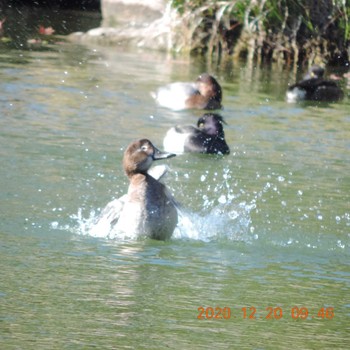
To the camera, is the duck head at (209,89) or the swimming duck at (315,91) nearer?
the duck head at (209,89)

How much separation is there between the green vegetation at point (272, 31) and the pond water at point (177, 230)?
10.9ft

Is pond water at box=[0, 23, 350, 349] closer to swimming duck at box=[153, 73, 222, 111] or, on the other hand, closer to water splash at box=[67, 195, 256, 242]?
water splash at box=[67, 195, 256, 242]

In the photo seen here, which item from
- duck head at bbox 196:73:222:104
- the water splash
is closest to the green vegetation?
duck head at bbox 196:73:222:104

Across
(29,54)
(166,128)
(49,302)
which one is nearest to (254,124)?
(166,128)

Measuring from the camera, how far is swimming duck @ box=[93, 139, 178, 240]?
23.6 ft

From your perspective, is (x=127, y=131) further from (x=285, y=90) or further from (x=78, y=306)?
(x=78, y=306)

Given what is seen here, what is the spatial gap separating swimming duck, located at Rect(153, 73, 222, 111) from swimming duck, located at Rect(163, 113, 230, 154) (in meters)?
1.43

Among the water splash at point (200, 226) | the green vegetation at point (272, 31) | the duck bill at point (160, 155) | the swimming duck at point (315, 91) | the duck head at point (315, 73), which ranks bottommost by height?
the water splash at point (200, 226)

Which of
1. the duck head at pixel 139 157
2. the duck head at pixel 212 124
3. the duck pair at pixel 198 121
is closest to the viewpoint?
the duck head at pixel 139 157

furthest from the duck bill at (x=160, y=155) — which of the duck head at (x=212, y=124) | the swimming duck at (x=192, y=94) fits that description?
the swimming duck at (x=192, y=94)

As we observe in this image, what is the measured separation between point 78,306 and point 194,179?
381 cm

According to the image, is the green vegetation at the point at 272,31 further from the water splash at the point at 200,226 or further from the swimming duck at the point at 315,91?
the water splash at the point at 200,226
